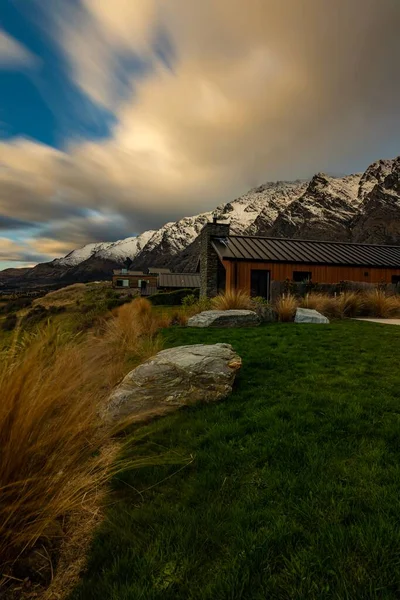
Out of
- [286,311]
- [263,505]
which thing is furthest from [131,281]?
[263,505]

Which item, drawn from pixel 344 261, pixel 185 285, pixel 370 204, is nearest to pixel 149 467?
pixel 344 261

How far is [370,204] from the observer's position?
84.4m

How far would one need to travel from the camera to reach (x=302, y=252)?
62.6 ft

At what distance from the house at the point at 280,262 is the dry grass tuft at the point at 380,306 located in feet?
18.4

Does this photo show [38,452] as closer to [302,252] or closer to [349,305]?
[349,305]

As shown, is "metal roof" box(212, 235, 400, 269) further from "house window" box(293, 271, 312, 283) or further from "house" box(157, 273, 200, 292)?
"house" box(157, 273, 200, 292)

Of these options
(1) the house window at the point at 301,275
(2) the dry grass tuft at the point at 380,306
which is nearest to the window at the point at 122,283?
(1) the house window at the point at 301,275

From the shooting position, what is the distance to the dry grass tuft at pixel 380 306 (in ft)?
40.2

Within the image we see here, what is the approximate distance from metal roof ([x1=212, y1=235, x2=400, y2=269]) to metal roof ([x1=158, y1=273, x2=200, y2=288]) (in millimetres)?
18911

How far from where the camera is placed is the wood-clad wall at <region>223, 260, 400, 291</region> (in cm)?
1719

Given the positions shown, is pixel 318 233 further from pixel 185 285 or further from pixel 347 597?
pixel 347 597

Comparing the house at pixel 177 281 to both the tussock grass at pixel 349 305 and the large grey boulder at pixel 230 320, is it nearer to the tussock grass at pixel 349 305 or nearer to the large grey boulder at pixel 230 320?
the tussock grass at pixel 349 305

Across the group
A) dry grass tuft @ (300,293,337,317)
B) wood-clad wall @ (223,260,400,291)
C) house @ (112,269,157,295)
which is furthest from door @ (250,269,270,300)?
house @ (112,269,157,295)

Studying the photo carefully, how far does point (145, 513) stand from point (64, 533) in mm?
571
